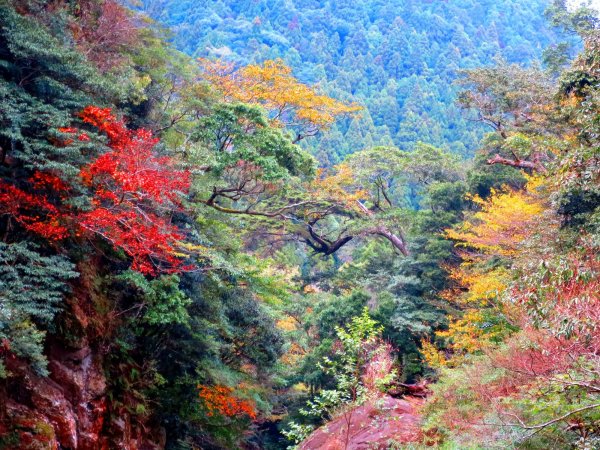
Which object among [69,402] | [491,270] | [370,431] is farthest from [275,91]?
[69,402]

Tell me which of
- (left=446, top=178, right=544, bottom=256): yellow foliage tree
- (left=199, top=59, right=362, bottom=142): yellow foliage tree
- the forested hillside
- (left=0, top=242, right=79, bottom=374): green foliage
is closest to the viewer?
(left=0, top=242, right=79, bottom=374): green foliage

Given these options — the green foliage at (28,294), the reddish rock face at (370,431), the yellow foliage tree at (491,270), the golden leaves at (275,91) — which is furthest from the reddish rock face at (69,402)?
the golden leaves at (275,91)

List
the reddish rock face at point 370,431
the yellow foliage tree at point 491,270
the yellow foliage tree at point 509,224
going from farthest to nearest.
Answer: the yellow foliage tree at point 509,224 < the yellow foliage tree at point 491,270 < the reddish rock face at point 370,431

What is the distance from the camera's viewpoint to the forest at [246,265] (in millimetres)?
6398

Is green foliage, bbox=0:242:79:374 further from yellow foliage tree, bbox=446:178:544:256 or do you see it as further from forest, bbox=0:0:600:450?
yellow foliage tree, bbox=446:178:544:256

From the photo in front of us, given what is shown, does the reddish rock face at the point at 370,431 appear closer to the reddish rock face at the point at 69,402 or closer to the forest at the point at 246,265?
the forest at the point at 246,265

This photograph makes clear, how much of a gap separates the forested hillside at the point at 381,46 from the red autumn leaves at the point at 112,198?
3182 cm

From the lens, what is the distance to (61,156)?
7375mm

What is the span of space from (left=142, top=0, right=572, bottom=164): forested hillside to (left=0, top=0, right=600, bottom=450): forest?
76.3ft

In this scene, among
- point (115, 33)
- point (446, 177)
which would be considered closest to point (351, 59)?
point (446, 177)

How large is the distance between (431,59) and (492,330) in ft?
193

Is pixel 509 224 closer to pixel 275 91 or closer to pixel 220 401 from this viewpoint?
pixel 220 401

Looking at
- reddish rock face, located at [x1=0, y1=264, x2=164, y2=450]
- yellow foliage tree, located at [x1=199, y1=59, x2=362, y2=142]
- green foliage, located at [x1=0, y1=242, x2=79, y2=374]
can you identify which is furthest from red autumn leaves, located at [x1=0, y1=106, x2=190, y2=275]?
yellow foliage tree, located at [x1=199, y1=59, x2=362, y2=142]

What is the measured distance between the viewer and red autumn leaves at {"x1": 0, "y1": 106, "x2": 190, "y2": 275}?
7164 mm
